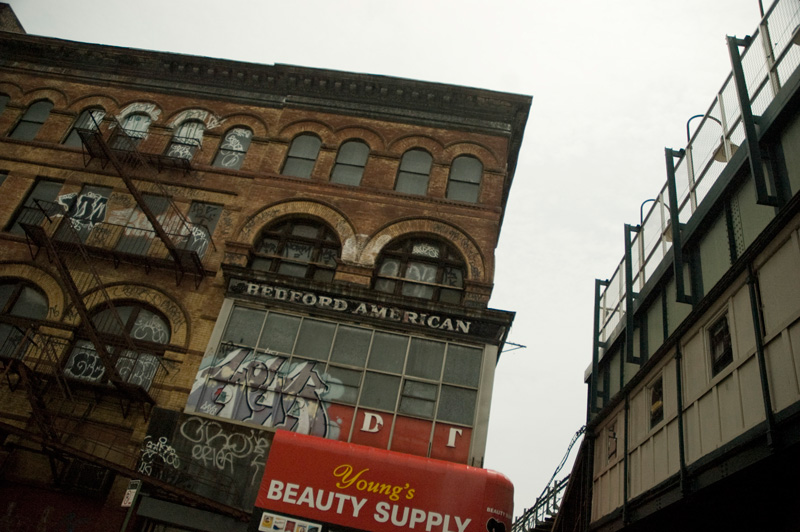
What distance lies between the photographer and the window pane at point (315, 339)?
1591 centimetres

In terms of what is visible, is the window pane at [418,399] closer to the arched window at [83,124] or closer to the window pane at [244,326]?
the window pane at [244,326]

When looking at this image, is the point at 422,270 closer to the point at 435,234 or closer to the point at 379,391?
the point at 435,234

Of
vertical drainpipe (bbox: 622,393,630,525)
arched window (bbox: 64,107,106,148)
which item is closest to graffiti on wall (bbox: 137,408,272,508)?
vertical drainpipe (bbox: 622,393,630,525)

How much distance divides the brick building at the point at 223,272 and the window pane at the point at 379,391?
4 centimetres

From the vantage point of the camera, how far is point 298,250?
18.4 m

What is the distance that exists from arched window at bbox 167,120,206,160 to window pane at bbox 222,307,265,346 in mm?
6641

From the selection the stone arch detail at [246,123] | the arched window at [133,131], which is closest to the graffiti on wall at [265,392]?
the stone arch detail at [246,123]

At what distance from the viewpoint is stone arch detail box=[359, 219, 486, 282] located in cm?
1758

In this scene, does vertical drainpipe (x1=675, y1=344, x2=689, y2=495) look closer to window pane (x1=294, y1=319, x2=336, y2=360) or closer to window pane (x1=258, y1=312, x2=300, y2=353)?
window pane (x1=294, y1=319, x2=336, y2=360)

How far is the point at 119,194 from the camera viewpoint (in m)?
19.1

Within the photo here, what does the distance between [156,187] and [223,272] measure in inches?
176

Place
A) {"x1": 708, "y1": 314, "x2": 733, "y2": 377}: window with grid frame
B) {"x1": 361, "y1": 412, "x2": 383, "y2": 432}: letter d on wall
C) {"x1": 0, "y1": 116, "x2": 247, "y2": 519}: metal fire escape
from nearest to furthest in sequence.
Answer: {"x1": 708, "y1": 314, "x2": 733, "y2": 377}: window with grid frame → {"x1": 0, "y1": 116, "x2": 247, "y2": 519}: metal fire escape → {"x1": 361, "y1": 412, "x2": 383, "y2": 432}: letter d on wall

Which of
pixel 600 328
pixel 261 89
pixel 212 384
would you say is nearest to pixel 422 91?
pixel 261 89

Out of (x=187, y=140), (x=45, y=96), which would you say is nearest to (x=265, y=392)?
(x=187, y=140)
